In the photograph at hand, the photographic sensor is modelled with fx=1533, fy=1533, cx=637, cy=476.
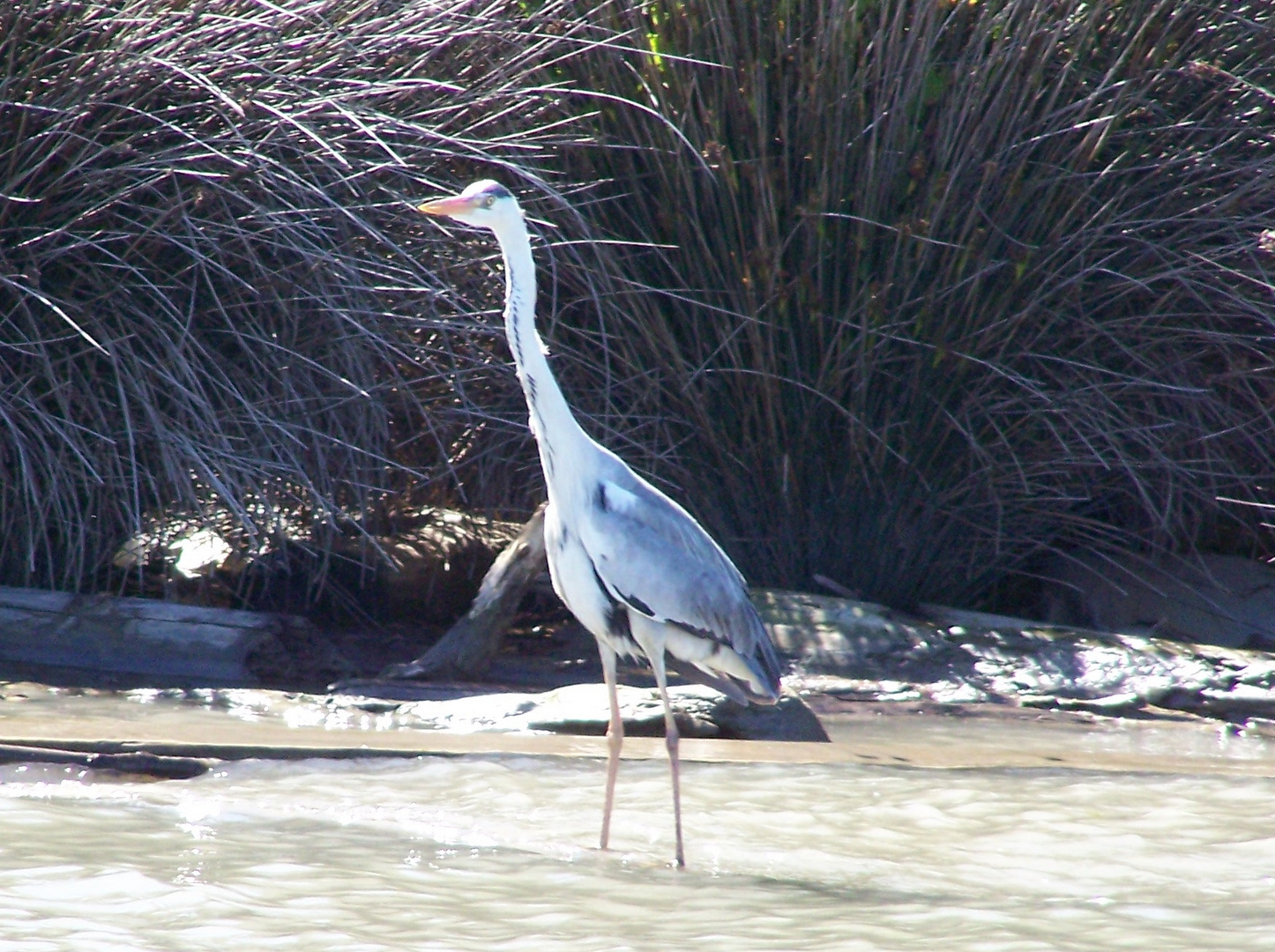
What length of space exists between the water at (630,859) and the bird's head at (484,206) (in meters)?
1.48

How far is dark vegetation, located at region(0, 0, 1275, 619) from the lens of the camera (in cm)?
532

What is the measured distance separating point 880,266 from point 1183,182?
1.26 m

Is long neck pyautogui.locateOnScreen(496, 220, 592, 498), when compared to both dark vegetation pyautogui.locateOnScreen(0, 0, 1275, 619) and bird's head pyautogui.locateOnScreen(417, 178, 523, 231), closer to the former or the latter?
bird's head pyautogui.locateOnScreen(417, 178, 523, 231)

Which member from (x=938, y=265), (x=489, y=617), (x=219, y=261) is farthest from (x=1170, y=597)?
(x=219, y=261)

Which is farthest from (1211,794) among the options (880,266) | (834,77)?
(834,77)

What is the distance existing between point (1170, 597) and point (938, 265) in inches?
64.2

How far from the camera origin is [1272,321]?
18.9ft

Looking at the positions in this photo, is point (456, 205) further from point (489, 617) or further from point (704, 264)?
point (704, 264)

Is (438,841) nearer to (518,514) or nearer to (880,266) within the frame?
(518,514)

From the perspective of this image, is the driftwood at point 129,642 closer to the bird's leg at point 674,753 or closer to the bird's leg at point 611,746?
the bird's leg at point 611,746

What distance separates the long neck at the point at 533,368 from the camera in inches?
162

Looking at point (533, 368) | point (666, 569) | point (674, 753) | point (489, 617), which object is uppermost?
point (533, 368)

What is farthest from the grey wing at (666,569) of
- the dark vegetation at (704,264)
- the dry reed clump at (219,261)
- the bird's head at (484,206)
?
the dark vegetation at (704,264)

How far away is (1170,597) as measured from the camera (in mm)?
6125
